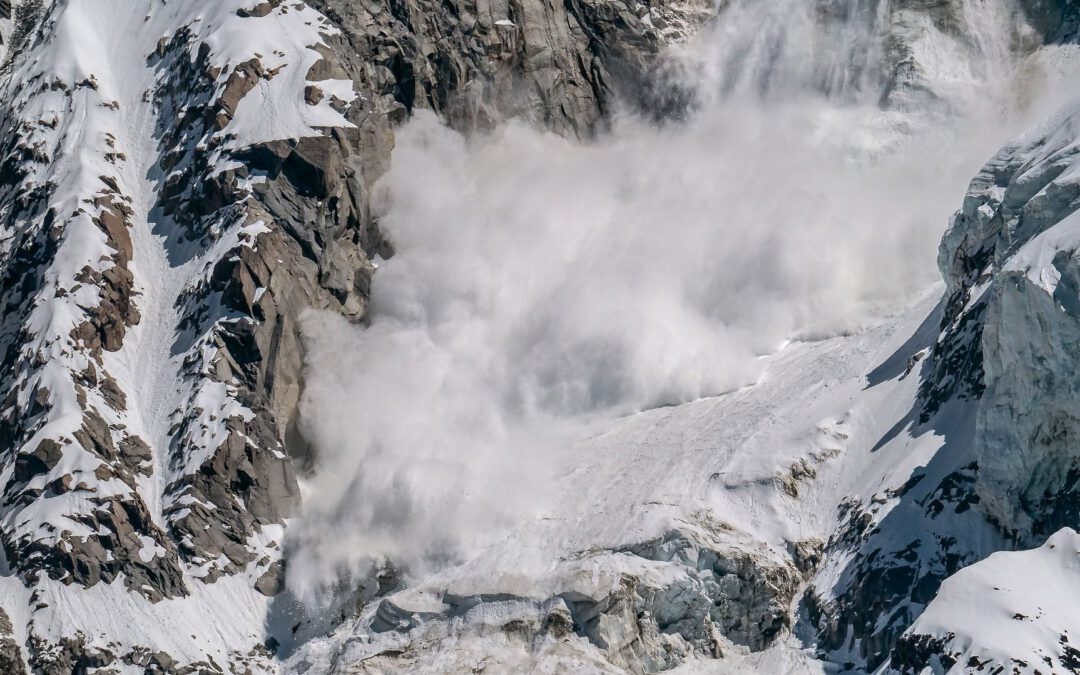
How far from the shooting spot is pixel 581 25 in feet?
629

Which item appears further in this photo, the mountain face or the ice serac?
the ice serac

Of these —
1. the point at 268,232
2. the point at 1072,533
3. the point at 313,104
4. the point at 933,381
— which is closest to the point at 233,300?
the point at 268,232

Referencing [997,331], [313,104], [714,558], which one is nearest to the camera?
[997,331]

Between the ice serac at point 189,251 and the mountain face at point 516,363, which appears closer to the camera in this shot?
the mountain face at point 516,363

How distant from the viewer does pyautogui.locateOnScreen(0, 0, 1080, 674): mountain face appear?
408ft

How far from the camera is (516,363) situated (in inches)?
6634

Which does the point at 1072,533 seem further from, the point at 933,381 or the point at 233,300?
the point at 233,300

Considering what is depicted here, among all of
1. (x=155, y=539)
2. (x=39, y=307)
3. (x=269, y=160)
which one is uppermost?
(x=269, y=160)

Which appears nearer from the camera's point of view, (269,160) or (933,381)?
(933,381)

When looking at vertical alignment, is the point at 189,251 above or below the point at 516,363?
above

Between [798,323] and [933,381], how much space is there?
26451 mm

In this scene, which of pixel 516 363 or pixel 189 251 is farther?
pixel 516 363

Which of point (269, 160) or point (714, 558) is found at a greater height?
point (269, 160)

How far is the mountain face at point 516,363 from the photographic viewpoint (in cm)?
12444
